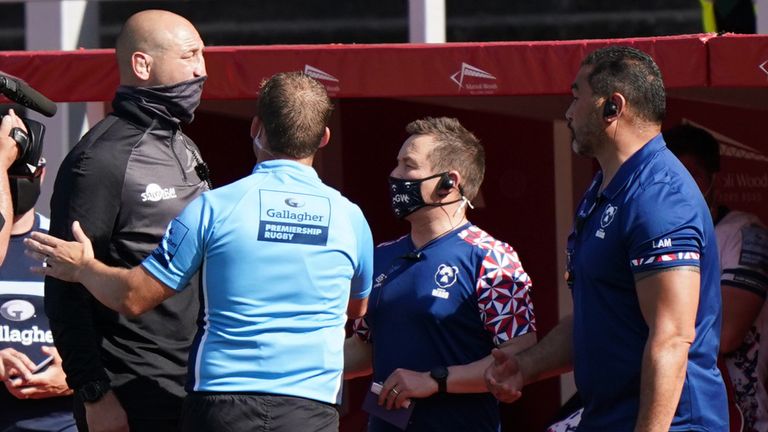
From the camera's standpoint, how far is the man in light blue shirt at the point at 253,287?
3281mm

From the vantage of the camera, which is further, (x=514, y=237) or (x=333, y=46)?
(x=514, y=237)

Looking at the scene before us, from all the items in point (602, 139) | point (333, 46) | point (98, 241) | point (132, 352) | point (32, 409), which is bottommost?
point (32, 409)

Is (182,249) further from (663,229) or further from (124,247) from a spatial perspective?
(663,229)

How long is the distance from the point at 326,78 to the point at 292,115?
1.46 m

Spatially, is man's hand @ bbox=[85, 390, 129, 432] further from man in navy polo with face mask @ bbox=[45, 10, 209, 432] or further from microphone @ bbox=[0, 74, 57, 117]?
microphone @ bbox=[0, 74, 57, 117]

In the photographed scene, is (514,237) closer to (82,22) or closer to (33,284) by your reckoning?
(33,284)

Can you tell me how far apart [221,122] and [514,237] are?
5.28 ft

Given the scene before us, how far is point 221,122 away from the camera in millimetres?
6371

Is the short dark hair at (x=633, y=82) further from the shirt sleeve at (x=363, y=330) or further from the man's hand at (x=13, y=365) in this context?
the man's hand at (x=13, y=365)

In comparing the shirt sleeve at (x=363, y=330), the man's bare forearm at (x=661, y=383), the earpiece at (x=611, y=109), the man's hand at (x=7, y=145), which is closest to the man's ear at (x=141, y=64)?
the man's hand at (x=7, y=145)

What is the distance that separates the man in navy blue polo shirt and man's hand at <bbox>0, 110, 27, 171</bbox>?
5.21ft

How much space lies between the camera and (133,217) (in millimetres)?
3668

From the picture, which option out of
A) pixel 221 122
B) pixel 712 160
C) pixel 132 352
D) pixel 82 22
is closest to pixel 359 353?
pixel 132 352

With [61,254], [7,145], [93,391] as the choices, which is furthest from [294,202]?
[7,145]
